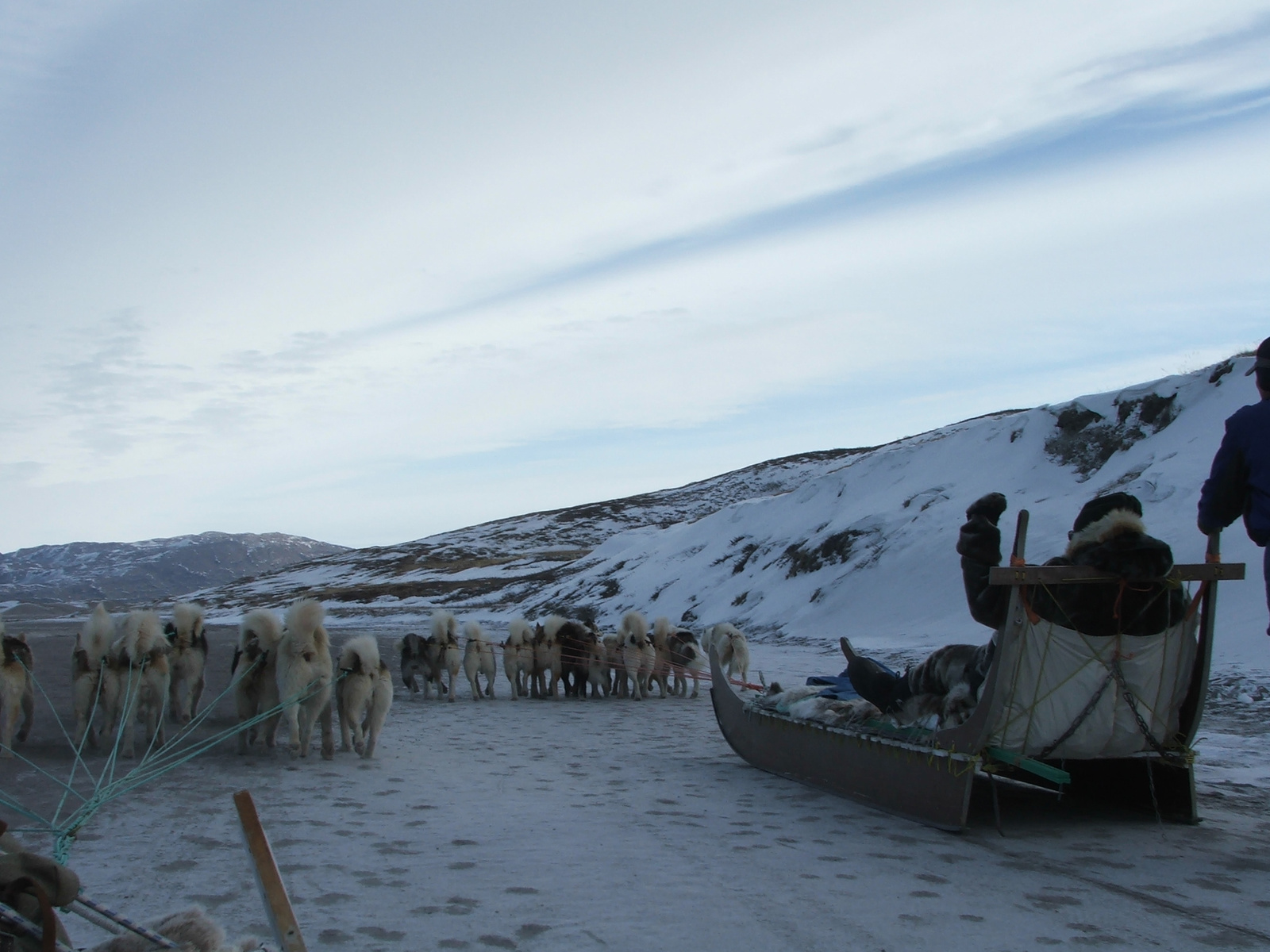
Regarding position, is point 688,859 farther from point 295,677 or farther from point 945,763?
point 295,677

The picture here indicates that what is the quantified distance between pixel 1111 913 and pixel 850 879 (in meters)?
1.27

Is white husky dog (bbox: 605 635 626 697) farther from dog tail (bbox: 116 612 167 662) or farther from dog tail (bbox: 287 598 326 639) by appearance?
dog tail (bbox: 116 612 167 662)

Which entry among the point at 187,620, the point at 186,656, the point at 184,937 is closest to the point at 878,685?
the point at 184,937

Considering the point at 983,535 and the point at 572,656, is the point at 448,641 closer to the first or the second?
the point at 572,656

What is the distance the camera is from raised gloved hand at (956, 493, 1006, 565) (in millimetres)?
6148

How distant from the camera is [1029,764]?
600 cm

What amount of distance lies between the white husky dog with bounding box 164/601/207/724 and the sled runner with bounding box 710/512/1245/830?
7894mm

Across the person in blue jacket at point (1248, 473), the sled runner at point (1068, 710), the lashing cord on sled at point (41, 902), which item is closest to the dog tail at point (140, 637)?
the sled runner at point (1068, 710)

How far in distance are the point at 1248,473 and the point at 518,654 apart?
12.0m

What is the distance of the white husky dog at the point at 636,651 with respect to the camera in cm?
1556

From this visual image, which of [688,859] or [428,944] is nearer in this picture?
[428,944]

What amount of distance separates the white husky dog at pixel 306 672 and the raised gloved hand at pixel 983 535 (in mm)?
5823

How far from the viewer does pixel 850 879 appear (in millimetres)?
5262

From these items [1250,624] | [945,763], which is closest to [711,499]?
[1250,624]
